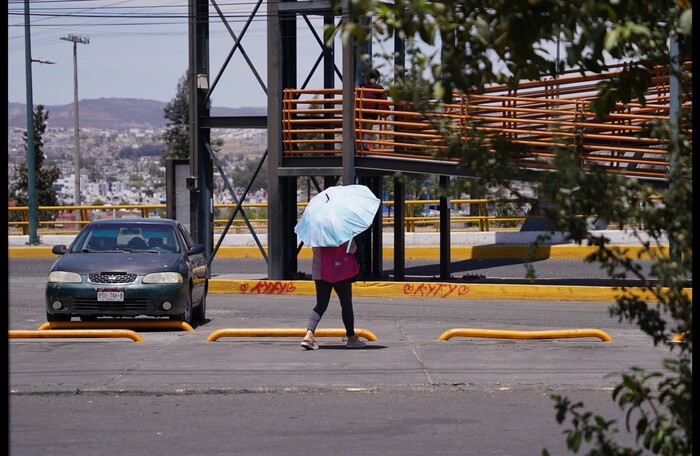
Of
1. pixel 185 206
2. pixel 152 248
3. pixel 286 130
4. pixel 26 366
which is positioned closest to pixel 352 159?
pixel 286 130

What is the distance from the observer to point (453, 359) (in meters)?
11.8

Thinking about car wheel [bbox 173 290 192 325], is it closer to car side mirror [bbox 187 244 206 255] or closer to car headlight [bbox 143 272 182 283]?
car headlight [bbox 143 272 182 283]

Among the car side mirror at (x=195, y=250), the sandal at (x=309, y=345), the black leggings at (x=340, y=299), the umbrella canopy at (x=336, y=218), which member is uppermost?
the umbrella canopy at (x=336, y=218)

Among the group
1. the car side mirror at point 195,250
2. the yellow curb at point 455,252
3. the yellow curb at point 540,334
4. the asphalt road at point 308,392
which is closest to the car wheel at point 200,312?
the asphalt road at point 308,392

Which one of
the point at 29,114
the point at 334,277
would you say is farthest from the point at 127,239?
the point at 29,114

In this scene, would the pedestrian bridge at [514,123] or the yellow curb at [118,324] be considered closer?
the yellow curb at [118,324]

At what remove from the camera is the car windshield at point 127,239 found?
15453 millimetres

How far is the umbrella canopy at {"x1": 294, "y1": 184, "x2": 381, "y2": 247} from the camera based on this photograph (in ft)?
39.9

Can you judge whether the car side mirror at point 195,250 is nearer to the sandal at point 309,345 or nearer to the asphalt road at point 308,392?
the asphalt road at point 308,392

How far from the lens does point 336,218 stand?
1228cm

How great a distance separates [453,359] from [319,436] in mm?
3849

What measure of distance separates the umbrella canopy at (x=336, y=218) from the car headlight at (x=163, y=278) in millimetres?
2768

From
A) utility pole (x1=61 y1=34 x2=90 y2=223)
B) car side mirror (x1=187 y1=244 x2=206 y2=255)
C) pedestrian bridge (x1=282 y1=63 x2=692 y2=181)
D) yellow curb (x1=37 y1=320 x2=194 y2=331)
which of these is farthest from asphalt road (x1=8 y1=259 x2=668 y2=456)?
utility pole (x1=61 y1=34 x2=90 y2=223)

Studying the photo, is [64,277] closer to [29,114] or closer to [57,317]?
Answer: [57,317]
